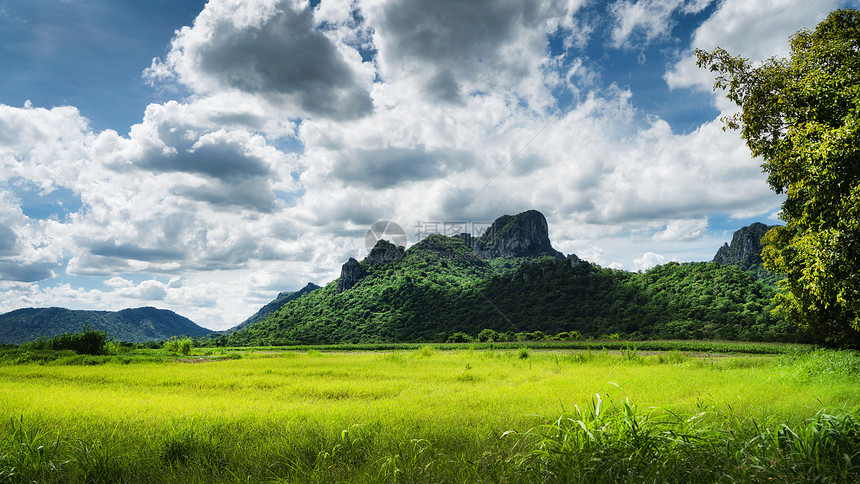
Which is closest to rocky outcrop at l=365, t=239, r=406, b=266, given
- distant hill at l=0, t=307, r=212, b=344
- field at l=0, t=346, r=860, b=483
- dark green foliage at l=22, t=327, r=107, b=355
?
distant hill at l=0, t=307, r=212, b=344

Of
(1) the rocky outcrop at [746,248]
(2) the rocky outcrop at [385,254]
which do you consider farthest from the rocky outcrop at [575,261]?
(2) the rocky outcrop at [385,254]

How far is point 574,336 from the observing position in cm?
4972

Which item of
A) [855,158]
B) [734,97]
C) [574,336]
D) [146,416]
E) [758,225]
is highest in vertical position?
[758,225]

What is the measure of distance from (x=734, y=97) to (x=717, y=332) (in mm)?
43668

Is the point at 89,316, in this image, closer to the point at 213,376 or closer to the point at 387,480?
the point at 213,376

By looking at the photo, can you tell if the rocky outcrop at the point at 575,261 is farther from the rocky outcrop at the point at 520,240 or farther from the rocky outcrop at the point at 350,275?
the rocky outcrop at the point at 350,275

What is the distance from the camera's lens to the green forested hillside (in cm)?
4934

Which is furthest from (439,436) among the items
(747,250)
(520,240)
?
(520,240)

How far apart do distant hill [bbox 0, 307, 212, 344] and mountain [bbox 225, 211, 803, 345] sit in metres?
37.6

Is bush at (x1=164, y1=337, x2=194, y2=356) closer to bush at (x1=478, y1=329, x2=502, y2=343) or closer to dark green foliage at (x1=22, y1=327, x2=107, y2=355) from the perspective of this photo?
dark green foliage at (x1=22, y1=327, x2=107, y2=355)

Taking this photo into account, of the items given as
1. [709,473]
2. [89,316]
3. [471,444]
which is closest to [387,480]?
[471,444]

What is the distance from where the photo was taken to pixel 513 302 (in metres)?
69.8

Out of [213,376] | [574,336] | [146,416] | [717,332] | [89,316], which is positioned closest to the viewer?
[146,416]

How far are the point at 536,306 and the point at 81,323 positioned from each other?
106876 millimetres
